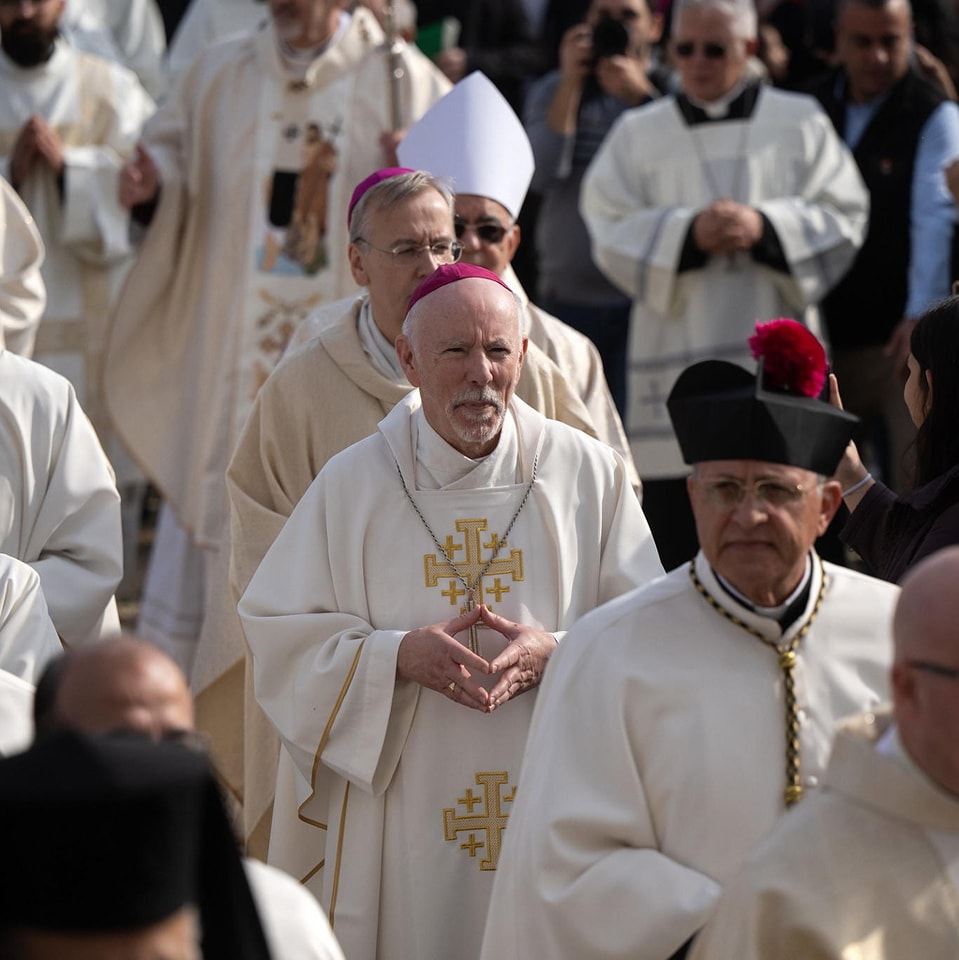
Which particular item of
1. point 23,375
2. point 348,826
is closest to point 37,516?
point 23,375

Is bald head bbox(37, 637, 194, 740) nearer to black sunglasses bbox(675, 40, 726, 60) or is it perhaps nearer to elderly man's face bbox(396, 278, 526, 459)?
elderly man's face bbox(396, 278, 526, 459)

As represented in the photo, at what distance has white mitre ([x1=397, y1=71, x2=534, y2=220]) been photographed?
6.55 m

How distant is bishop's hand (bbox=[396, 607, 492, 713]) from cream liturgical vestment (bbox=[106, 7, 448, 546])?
3.92 metres

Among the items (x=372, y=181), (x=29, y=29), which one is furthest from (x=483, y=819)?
(x=29, y=29)

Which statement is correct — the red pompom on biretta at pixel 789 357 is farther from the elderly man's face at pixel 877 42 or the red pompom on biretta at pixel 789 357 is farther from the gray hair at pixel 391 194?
the elderly man's face at pixel 877 42

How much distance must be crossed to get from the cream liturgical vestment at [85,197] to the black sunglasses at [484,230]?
11.1ft

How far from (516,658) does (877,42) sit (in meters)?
4.87

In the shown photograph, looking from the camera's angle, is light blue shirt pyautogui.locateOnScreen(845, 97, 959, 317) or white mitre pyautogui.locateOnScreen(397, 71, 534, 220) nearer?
white mitre pyautogui.locateOnScreen(397, 71, 534, 220)

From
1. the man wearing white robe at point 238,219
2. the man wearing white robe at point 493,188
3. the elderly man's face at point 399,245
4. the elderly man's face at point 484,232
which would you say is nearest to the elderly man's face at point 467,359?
the elderly man's face at point 399,245

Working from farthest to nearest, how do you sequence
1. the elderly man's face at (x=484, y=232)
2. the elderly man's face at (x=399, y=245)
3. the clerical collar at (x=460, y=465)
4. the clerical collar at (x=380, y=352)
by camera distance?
1. the elderly man's face at (x=484, y=232)
2. the clerical collar at (x=380, y=352)
3. the elderly man's face at (x=399, y=245)
4. the clerical collar at (x=460, y=465)

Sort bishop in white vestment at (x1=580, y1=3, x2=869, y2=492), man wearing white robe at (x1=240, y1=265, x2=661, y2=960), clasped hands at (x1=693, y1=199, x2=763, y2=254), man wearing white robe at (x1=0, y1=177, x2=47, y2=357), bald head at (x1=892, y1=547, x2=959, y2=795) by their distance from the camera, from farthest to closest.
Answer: bishop in white vestment at (x1=580, y1=3, x2=869, y2=492) < clasped hands at (x1=693, y1=199, x2=763, y2=254) < man wearing white robe at (x1=0, y1=177, x2=47, y2=357) < man wearing white robe at (x1=240, y1=265, x2=661, y2=960) < bald head at (x1=892, y1=547, x2=959, y2=795)

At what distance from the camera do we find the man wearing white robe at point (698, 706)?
3.79 metres

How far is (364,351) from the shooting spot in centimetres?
588

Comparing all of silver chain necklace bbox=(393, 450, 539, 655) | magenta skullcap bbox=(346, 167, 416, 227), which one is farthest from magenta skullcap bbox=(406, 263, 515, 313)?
magenta skullcap bbox=(346, 167, 416, 227)
